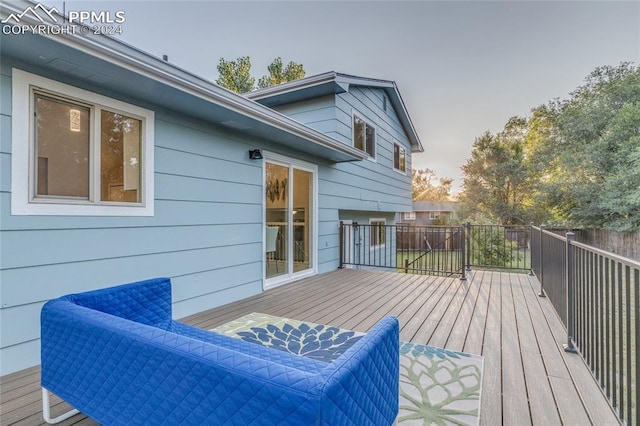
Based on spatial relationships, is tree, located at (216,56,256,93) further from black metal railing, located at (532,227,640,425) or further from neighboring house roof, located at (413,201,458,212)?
neighboring house roof, located at (413,201,458,212)

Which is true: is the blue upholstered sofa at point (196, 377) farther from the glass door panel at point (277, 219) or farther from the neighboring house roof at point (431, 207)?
the neighboring house roof at point (431, 207)

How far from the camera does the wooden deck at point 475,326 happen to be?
1835 millimetres

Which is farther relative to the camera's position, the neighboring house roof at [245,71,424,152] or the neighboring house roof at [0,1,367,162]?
the neighboring house roof at [245,71,424,152]

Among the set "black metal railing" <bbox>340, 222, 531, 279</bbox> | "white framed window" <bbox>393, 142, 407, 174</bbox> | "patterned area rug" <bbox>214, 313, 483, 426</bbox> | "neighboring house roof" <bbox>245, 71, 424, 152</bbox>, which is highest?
"neighboring house roof" <bbox>245, 71, 424, 152</bbox>

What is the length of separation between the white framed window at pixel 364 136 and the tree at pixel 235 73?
31.5 feet

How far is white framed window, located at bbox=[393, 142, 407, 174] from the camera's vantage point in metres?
9.81

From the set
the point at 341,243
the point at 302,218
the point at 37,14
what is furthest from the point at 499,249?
the point at 37,14

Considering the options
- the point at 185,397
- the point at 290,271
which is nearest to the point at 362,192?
the point at 290,271

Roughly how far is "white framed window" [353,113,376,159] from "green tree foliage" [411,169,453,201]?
93.1ft

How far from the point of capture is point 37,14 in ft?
6.01

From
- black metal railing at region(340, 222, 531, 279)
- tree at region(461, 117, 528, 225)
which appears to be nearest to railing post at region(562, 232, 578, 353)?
black metal railing at region(340, 222, 531, 279)

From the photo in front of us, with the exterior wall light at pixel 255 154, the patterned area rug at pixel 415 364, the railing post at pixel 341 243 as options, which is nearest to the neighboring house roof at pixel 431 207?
the railing post at pixel 341 243

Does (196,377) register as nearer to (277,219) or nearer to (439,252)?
(277,219)

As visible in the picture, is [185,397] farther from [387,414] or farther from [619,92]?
[619,92]
